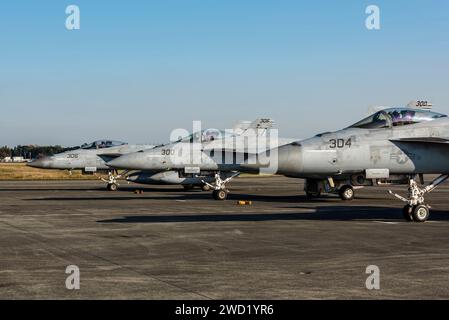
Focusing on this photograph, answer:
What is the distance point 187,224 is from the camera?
16.8 meters

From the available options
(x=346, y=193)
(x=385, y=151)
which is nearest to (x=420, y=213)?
(x=385, y=151)

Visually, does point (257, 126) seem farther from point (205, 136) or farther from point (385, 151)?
point (385, 151)

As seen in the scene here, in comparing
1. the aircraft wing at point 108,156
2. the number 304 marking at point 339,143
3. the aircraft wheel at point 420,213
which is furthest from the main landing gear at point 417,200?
the aircraft wing at point 108,156

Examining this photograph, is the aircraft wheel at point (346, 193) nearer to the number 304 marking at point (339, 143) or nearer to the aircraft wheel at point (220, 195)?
the aircraft wheel at point (220, 195)

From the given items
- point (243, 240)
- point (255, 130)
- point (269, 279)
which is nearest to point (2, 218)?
point (243, 240)

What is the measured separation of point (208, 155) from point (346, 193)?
670cm

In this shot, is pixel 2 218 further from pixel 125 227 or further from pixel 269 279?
pixel 269 279

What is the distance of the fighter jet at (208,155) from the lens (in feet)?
98.9

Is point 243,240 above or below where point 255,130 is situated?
below

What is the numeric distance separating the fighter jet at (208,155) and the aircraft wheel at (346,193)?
14.8 feet

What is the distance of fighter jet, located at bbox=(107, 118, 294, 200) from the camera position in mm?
30141

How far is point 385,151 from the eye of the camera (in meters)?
16.2

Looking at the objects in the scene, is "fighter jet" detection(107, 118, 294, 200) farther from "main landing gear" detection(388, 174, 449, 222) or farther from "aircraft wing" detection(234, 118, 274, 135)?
"main landing gear" detection(388, 174, 449, 222)
